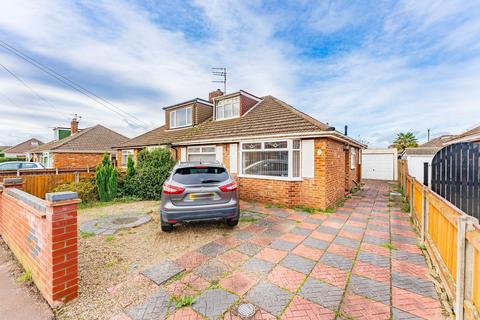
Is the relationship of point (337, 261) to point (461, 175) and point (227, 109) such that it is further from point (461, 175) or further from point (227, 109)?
point (227, 109)

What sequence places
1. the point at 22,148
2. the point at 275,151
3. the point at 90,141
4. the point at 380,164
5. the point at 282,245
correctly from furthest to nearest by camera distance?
the point at 22,148, the point at 90,141, the point at 380,164, the point at 275,151, the point at 282,245

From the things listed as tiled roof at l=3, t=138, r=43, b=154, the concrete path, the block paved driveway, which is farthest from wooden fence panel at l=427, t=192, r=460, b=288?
tiled roof at l=3, t=138, r=43, b=154

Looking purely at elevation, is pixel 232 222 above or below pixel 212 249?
above

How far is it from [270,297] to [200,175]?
9.54ft

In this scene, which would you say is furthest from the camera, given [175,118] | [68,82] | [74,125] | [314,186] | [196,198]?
[74,125]

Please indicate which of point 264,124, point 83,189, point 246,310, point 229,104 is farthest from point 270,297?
point 229,104

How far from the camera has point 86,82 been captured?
12844 millimetres

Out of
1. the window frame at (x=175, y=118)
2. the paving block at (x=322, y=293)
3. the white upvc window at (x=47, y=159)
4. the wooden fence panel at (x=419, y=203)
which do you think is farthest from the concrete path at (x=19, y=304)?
the white upvc window at (x=47, y=159)

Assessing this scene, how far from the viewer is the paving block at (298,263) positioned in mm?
3184

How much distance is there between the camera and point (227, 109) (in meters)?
11.8

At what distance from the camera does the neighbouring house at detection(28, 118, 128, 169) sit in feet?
61.2

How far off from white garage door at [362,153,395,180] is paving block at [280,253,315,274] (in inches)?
670

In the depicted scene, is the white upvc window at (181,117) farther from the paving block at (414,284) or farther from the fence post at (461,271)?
the fence post at (461,271)

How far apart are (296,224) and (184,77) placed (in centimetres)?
1028
